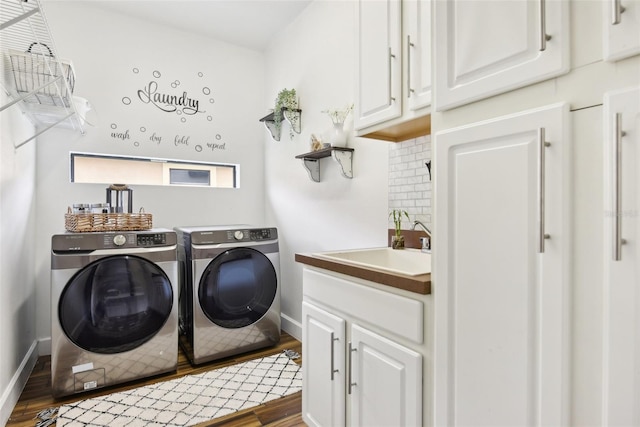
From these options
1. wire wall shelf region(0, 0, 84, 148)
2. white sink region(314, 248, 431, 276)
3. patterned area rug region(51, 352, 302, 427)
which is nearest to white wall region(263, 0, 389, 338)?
white sink region(314, 248, 431, 276)

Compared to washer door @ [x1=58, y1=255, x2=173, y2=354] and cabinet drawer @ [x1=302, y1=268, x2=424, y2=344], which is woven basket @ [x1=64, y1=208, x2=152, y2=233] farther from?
cabinet drawer @ [x1=302, y1=268, x2=424, y2=344]

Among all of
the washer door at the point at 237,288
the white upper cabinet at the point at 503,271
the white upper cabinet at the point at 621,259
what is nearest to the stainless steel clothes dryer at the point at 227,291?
the washer door at the point at 237,288

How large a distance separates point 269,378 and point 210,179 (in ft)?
6.65

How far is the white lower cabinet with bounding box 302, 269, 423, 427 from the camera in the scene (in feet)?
3.91

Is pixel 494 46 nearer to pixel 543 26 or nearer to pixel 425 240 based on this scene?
pixel 543 26

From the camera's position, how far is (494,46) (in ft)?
3.00

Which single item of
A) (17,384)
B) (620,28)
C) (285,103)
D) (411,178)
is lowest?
(17,384)

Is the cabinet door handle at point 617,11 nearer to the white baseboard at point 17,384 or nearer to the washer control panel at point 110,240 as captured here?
→ the washer control panel at point 110,240

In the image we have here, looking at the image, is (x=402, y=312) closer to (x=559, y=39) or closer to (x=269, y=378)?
(x=559, y=39)

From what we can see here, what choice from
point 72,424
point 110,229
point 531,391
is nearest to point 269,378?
point 72,424

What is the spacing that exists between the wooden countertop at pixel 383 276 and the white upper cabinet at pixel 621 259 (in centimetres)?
48

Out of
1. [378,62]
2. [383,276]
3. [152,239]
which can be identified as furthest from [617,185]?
[152,239]

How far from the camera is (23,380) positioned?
227 centimetres

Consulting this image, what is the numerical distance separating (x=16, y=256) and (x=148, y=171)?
1.26 m
